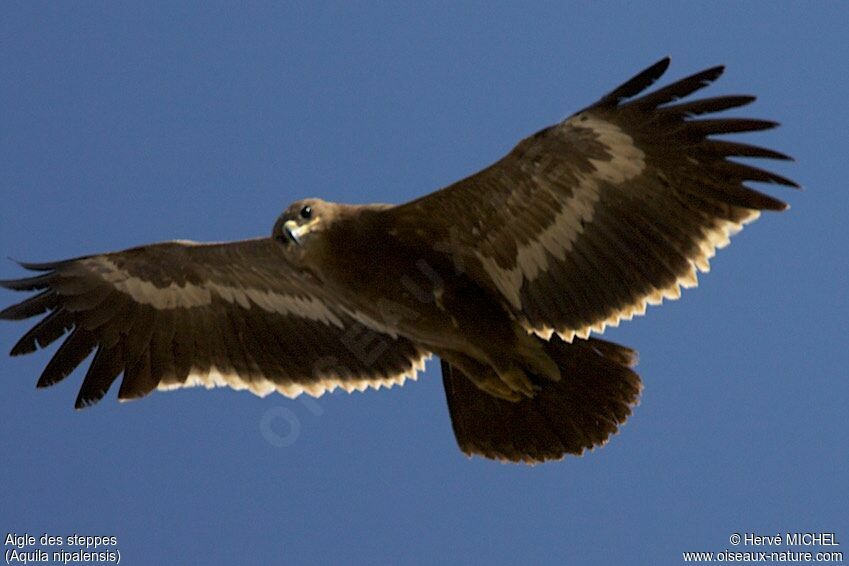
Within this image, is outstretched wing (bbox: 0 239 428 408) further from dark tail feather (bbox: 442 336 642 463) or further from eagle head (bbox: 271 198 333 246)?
eagle head (bbox: 271 198 333 246)

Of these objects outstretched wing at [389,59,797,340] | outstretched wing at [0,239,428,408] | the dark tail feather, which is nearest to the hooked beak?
outstretched wing at [389,59,797,340]

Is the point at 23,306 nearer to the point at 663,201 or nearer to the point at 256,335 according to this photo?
the point at 256,335

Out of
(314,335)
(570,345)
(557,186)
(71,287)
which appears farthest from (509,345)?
(71,287)

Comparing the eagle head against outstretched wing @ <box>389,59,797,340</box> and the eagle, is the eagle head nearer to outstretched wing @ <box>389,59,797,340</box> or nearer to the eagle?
the eagle

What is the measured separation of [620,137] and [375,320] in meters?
1.79

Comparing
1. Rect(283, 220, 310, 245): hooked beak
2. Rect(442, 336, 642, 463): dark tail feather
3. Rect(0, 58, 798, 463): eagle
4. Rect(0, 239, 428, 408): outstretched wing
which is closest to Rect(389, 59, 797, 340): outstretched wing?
Rect(0, 58, 798, 463): eagle

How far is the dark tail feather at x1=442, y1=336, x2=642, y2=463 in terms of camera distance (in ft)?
24.8

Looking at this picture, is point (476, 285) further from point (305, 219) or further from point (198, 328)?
point (198, 328)

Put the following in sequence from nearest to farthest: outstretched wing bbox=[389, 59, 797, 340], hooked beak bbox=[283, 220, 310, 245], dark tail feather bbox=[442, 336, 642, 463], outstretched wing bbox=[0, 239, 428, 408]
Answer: outstretched wing bbox=[389, 59, 797, 340] → hooked beak bbox=[283, 220, 310, 245] → dark tail feather bbox=[442, 336, 642, 463] → outstretched wing bbox=[0, 239, 428, 408]

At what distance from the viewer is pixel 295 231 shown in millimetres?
7398

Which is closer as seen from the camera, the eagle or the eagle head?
the eagle

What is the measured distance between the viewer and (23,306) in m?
8.33

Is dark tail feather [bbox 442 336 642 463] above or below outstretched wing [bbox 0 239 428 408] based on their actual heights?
below

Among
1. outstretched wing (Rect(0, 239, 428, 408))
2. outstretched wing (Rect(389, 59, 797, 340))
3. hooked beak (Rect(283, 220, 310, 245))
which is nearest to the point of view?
outstretched wing (Rect(389, 59, 797, 340))
